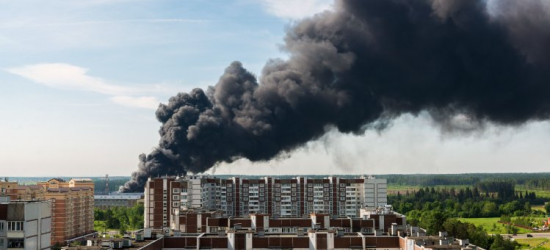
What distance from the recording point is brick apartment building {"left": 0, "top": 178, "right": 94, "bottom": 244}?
5950cm

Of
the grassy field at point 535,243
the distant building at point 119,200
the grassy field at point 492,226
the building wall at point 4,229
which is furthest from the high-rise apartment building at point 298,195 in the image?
the distant building at point 119,200

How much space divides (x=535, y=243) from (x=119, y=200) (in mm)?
62688

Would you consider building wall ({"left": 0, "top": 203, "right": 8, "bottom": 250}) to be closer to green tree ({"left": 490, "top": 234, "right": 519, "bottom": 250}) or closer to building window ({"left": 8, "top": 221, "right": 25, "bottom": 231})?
building window ({"left": 8, "top": 221, "right": 25, "bottom": 231})

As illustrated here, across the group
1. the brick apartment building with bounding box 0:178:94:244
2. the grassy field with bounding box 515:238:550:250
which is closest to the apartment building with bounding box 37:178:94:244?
the brick apartment building with bounding box 0:178:94:244

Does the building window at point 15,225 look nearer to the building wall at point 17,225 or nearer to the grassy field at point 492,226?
the building wall at point 17,225

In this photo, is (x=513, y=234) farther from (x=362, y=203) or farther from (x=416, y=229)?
(x=416, y=229)

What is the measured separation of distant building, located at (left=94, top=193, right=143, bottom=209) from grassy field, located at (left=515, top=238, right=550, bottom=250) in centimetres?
5395

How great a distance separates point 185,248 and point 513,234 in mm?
46953

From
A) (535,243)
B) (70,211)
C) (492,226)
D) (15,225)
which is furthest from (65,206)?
(492,226)

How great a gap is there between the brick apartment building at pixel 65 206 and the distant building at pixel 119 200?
29.2 metres

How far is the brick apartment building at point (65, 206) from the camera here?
5950 cm

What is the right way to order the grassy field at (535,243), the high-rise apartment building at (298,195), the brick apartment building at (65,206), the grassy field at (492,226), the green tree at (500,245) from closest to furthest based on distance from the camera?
the green tree at (500,245)
the grassy field at (535,243)
the brick apartment building at (65,206)
the high-rise apartment building at (298,195)
the grassy field at (492,226)

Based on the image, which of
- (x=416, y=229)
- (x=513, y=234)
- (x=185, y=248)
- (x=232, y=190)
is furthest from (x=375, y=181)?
(x=185, y=248)

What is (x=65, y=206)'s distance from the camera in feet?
198
